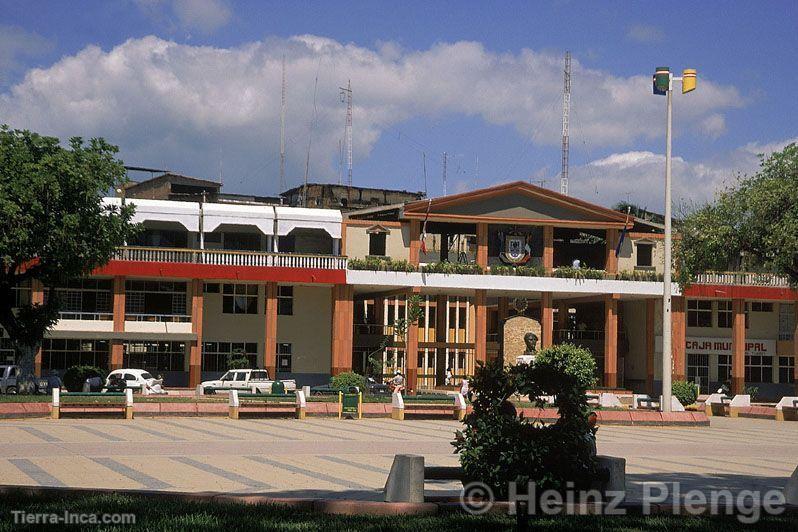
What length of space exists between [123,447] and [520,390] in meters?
10.9

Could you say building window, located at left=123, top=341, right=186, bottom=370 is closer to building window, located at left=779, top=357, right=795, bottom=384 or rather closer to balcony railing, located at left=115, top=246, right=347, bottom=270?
balcony railing, located at left=115, top=246, right=347, bottom=270

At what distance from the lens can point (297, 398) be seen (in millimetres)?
34531

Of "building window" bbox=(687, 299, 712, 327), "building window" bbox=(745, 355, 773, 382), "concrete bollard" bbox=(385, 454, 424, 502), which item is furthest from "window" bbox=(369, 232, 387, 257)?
"concrete bollard" bbox=(385, 454, 424, 502)

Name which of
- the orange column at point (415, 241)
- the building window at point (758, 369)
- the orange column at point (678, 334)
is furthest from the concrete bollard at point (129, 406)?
the building window at point (758, 369)

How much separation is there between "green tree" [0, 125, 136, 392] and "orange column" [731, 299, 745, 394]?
3748cm

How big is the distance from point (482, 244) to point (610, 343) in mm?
9072

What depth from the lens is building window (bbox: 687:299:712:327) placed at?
65.6 metres

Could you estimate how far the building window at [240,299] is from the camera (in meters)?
58.8

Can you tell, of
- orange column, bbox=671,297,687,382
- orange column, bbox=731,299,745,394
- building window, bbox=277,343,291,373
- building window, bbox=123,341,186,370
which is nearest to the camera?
building window, bbox=123,341,186,370

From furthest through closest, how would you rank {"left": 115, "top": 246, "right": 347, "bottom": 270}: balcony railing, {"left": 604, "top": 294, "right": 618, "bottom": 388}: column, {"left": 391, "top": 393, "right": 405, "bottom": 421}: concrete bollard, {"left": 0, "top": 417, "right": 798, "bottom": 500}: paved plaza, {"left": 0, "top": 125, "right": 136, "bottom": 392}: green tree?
{"left": 604, "top": 294, "right": 618, "bottom": 388}: column
{"left": 115, "top": 246, "right": 347, "bottom": 270}: balcony railing
{"left": 0, "top": 125, "right": 136, "bottom": 392}: green tree
{"left": 391, "top": 393, "right": 405, "bottom": 421}: concrete bollard
{"left": 0, "top": 417, "right": 798, "bottom": 500}: paved plaza

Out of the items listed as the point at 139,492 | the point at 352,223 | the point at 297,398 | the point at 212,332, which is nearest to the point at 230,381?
the point at 212,332

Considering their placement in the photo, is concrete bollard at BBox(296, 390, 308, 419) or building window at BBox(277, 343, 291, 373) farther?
building window at BBox(277, 343, 291, 373)

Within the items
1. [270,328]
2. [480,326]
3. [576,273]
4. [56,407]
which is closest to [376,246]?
[480,326]

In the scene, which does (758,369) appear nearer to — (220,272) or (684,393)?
(684,393)
